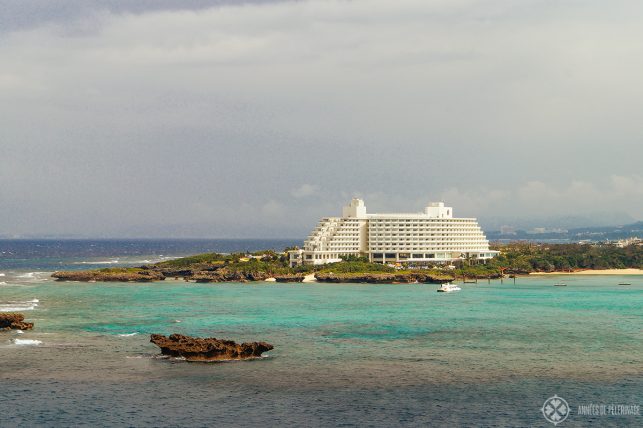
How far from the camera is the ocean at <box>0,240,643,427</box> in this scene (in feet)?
137

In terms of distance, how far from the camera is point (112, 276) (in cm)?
14425

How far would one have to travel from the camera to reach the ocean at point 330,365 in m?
41.7

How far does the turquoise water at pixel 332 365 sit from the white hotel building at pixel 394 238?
72.2 metres

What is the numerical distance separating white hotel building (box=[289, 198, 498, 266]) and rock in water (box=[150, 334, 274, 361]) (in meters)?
110

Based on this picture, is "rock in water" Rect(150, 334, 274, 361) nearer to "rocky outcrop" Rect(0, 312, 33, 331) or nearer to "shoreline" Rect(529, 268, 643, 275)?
"rocky outcrop" Rect(0, 312, 33, 331)

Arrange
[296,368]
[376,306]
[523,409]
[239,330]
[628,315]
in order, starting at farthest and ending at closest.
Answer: [376,306], [628,315], [239,330], [296,368], [523,409]

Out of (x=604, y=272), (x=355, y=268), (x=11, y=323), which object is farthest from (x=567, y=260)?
(x=11, y=323)

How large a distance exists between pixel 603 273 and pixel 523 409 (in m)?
137

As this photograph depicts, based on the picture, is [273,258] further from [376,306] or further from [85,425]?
[85,425]

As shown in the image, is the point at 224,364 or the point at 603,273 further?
the point at 603,273

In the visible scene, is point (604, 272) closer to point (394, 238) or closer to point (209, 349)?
point (394, 238)

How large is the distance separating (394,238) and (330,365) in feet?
397

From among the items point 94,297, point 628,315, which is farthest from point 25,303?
point 628,315

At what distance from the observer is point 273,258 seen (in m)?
173
